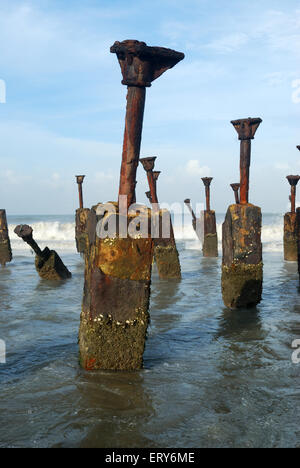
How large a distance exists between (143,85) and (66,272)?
819 centimetres

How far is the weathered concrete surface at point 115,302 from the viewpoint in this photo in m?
4.27

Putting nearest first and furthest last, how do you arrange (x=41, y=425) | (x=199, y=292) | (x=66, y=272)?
(x=41, y=425) < (x=199, y=292) < (x=66, y=272)

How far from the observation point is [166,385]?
4.24 meters

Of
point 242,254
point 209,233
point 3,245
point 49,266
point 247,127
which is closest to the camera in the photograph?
point 242,254

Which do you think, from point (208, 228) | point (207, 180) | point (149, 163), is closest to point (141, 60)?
point (149, 163)

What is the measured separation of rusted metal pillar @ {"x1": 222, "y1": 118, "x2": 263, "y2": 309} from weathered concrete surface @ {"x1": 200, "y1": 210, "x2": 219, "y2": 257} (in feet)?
31.3

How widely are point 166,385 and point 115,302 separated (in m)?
0.94

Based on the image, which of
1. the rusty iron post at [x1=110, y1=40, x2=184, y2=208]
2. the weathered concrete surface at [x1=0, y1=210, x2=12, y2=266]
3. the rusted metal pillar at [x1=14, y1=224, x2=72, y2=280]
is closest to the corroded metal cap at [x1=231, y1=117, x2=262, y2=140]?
the rusty iron post at [x1=110, y1=40, x2=184, y2=208]

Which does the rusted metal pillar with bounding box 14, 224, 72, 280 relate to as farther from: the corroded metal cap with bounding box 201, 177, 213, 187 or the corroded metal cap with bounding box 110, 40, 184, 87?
the corroded metal cap with bounding box 201, 177, 213, 187

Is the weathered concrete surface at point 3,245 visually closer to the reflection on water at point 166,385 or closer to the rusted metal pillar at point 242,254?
the reflection on water at point 166,385

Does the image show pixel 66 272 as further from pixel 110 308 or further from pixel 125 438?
pixel 125 438

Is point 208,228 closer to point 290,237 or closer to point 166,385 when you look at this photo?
point 290,237

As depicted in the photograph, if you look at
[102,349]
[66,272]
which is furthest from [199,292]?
[102,349]

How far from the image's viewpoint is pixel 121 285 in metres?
4.33
